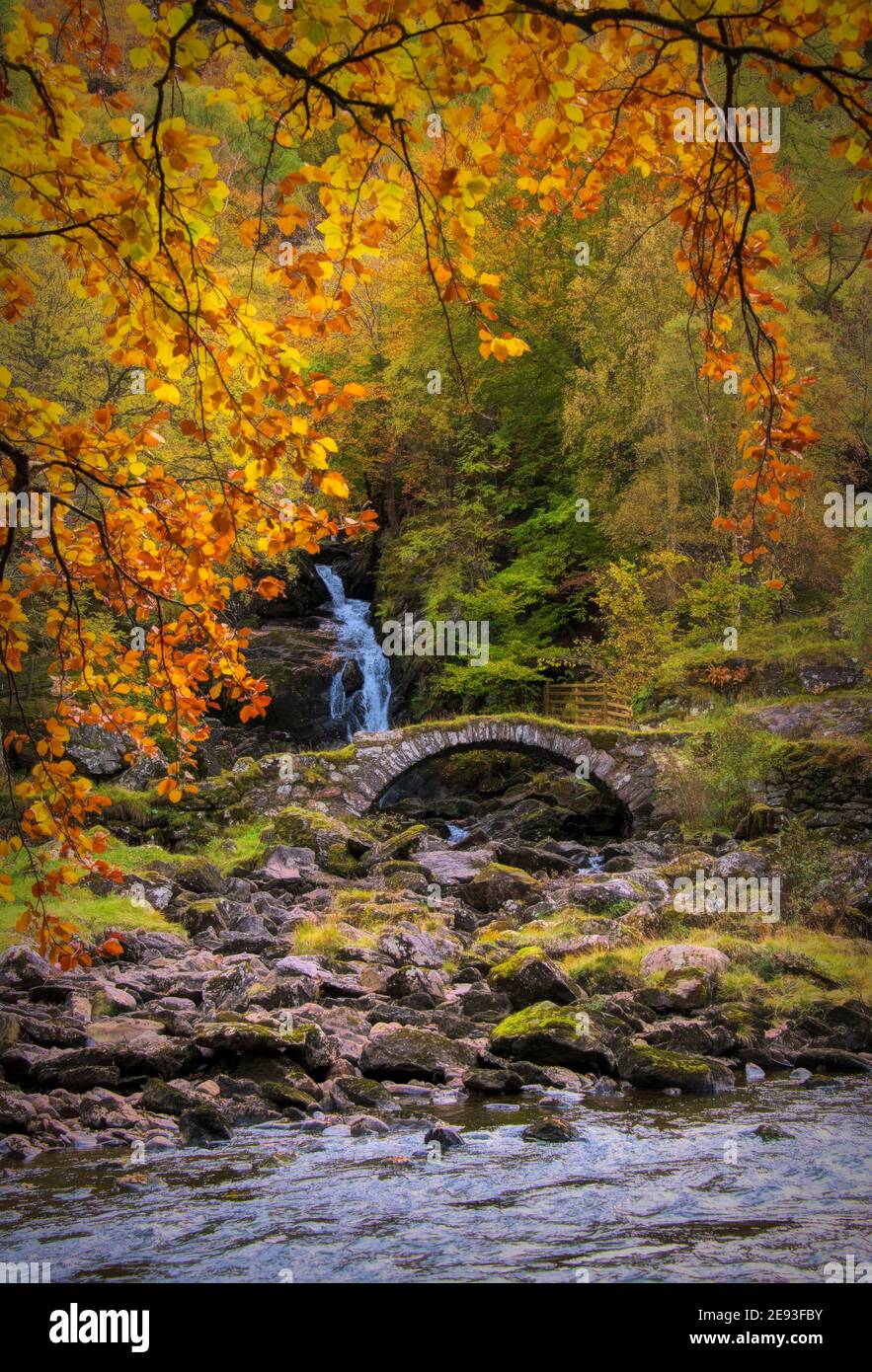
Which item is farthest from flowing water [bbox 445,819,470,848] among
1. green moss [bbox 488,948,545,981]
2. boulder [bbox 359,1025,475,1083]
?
boulder [bbox 359,1025,475,1083]

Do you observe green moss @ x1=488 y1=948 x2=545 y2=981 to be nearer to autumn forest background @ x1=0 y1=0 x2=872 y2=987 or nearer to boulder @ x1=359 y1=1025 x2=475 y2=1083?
boulder @ x1=359 y1=1025 x2=475 y2=1083

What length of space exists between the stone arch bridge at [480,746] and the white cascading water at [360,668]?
663 cm

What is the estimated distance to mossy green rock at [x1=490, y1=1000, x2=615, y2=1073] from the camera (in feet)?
30.2

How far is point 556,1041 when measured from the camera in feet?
30.4

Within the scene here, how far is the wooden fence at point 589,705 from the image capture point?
26.5 meters

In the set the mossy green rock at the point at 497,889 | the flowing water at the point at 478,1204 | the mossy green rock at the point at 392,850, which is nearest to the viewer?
the flowing water at the point at 478,1204

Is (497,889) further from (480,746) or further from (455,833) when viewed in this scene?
(455,833)

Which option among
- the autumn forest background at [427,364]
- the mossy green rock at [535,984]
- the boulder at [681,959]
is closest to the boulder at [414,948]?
the mossy green rock at [535,984]

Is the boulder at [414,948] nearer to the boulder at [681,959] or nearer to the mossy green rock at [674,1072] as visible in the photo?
the boulder at [681,959]

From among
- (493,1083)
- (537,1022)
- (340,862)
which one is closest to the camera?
(493,1083)

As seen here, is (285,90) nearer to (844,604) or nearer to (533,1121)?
(533,1121)

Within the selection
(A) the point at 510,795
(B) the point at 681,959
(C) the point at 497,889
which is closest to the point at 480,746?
(A) the point at 510,795

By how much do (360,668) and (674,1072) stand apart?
23.7 m

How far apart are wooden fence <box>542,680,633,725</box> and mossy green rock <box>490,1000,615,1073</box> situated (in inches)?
633
